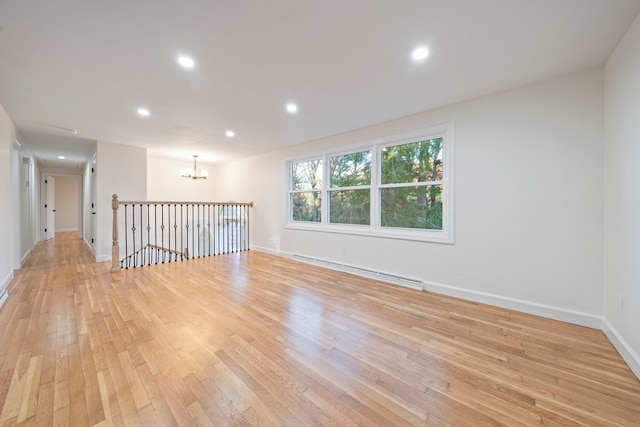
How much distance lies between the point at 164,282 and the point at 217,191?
4.32 m

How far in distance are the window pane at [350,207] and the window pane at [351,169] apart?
0.53ft

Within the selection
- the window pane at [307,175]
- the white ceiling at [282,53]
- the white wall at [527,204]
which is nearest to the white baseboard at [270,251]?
the window pane at [307,175]

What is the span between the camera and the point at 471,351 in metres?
1.83

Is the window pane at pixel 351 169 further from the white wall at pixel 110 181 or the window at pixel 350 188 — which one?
the white wall at pixel 110 181

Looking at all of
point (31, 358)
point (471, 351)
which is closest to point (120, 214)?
point (31, 358)

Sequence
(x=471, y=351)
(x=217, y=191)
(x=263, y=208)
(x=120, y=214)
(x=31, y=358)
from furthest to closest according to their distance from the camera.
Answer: (x=217, y=191), (x=263, y=208), (x=120, y=214), (x=471, y=351), (x=31, y=358)

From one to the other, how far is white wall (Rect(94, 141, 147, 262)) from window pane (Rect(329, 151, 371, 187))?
163 inches

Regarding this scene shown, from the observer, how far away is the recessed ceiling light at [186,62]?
206 cm

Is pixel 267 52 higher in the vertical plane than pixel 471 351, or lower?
higher

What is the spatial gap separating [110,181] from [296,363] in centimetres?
532

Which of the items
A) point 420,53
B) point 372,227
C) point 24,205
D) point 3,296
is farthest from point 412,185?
point 24,205

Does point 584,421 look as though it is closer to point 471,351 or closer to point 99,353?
point 471,351

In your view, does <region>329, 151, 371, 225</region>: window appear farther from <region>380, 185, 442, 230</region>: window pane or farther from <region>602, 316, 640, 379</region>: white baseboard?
<region>602, 316, 640, 379</region>: white baseboard

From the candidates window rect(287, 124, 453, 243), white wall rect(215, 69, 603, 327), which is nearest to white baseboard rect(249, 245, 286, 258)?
window rect(287, 124, 453, 243)
